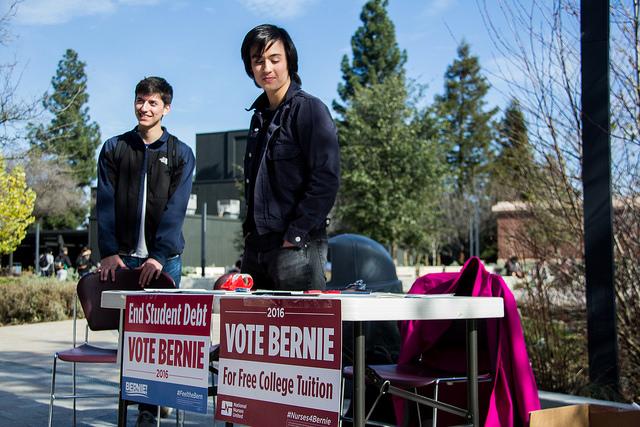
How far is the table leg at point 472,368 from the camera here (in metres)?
2.77

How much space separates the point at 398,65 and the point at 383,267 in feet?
151

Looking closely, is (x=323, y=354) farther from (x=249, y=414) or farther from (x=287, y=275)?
A: (x=287, y=275)

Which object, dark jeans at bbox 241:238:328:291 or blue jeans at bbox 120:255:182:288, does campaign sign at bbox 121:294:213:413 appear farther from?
blue jeans at bbox 120:255:182:288

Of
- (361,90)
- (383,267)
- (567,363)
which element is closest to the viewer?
(567,363)

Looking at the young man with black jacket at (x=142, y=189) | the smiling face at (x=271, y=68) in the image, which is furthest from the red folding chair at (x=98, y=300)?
the smiling face at (x=271, y=68)

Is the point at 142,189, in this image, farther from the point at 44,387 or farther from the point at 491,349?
the point at 44,387

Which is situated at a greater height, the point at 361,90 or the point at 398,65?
the point at 398,65

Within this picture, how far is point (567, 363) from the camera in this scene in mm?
5520

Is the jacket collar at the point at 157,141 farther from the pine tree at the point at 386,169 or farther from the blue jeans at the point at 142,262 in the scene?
the pine tree at the point at 386,169

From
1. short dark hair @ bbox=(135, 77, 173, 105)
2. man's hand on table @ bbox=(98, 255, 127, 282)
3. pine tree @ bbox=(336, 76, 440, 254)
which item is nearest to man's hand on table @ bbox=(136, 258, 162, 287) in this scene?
man's hand on table @ bbox=(98, 255, 127, 282)

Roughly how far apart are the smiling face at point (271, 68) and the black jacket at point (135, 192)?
115 centimetres

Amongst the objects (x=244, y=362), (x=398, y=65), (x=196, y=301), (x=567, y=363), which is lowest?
(x=567, y=363)

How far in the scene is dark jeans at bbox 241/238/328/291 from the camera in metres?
3.35

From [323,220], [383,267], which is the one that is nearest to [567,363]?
[383,267]
